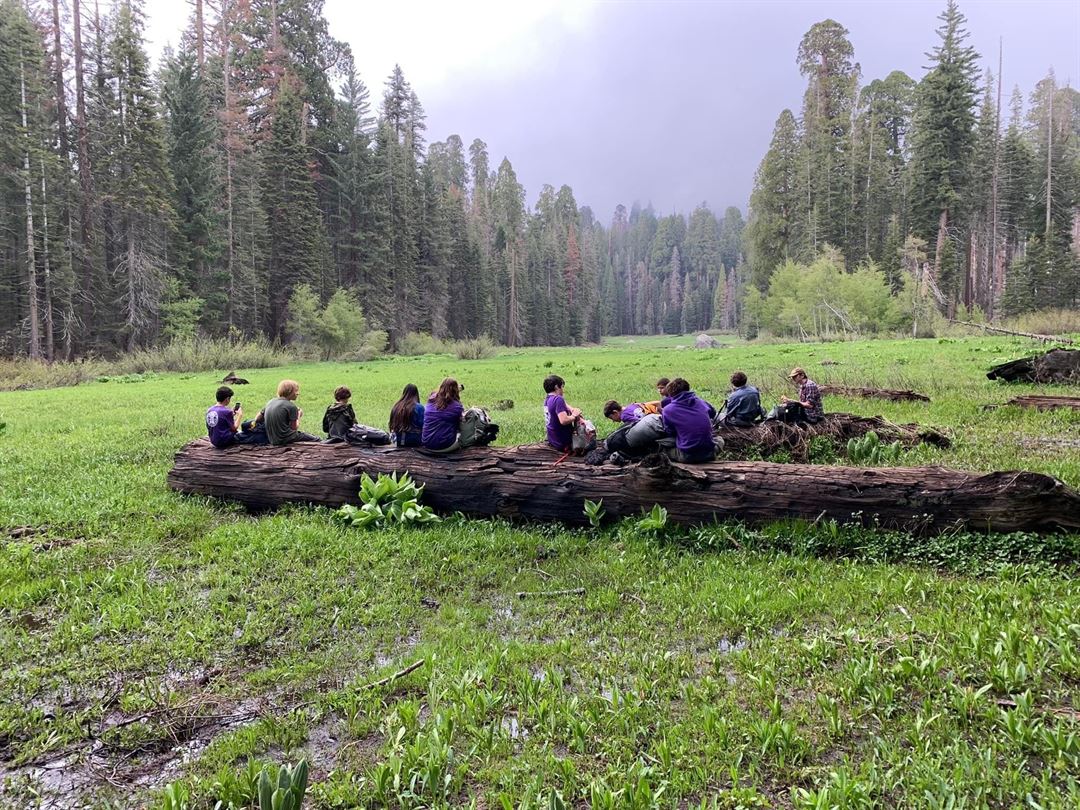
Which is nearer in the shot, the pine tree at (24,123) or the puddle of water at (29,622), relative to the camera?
the puddle of water at (29,622)

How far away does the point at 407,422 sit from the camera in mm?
8820

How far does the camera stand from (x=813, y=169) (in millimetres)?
58750

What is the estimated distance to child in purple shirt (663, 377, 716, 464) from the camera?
7938 millimetres

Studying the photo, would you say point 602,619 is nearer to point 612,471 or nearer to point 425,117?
point 612,471

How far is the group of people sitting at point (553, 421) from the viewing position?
8.06 metres

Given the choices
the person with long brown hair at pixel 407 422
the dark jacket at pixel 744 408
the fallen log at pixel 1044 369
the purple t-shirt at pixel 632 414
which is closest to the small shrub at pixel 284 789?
the person with long brown hair at pixel 407 422

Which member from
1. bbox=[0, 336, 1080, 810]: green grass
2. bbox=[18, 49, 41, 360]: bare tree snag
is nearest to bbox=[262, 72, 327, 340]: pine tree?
bbox=[18, 49, 41, 360]: bare tree snag

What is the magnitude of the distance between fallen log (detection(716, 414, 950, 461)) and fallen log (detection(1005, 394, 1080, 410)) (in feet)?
10.8

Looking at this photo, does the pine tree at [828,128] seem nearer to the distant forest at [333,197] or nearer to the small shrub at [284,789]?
the distant forest at [333,197]

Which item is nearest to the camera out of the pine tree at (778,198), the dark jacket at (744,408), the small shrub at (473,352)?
the dark jacket at (744,408)

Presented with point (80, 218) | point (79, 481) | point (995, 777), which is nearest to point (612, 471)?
point (995, 777)

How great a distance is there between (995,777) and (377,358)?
149 ft

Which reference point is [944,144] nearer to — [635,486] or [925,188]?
[925,188]

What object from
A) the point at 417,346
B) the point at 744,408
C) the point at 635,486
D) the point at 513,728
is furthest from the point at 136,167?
the point at 513,728
